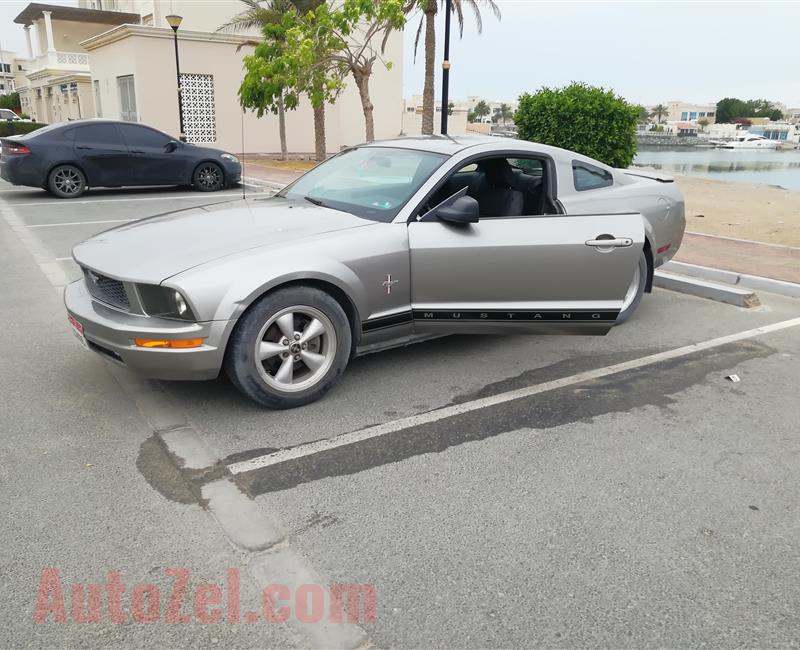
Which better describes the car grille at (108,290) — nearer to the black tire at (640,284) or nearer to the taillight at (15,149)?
the black tire at (640,284)

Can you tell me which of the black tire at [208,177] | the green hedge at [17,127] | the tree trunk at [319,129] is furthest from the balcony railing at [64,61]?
the black tire at [208,177]

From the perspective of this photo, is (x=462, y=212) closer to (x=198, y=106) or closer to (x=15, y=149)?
(x=15, y=149)

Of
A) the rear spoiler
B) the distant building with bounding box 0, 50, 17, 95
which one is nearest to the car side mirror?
the rear spoiler

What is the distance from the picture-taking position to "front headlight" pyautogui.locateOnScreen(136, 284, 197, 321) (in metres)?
3.64

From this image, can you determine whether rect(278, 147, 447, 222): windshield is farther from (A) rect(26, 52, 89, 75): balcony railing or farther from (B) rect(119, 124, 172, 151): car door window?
(A) rect(26, 52, 89, 75): balcony railing

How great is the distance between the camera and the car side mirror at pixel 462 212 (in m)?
4.23

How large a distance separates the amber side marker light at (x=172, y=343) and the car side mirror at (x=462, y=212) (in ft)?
5.35

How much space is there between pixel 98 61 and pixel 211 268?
28349mm

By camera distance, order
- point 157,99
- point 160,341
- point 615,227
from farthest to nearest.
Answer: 1. point 157,99
2. point 615,227
3. point 160,341

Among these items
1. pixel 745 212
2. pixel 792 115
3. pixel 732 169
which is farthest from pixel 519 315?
pixel 792 115

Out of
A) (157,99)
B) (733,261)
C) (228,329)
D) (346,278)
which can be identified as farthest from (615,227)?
(157,99)

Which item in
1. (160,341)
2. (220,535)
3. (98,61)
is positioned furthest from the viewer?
(98,61)

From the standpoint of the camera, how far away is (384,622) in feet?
7.90

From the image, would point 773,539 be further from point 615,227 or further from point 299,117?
point 299,117
